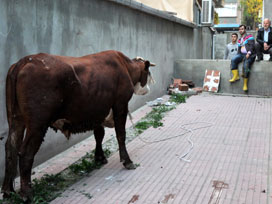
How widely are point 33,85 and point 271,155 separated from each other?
432cm

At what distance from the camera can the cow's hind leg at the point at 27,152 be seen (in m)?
4.77

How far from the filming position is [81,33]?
25.6ft

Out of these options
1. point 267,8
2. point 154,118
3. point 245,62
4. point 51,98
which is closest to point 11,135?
point 51,98

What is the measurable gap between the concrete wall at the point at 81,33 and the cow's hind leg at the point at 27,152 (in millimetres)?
850

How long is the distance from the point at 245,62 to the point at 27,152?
9.94 m

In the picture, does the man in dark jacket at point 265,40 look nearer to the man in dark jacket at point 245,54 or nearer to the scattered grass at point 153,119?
the man in dark jacket at point 245,54

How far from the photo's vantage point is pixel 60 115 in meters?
5.16

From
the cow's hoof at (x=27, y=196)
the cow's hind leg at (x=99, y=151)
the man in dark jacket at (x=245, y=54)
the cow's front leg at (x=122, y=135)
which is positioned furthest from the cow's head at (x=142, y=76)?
the man in dark jacket at (x=245, y=54)

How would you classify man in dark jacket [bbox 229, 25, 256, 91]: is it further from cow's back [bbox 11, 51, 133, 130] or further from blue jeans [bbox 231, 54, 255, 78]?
cow's back [bbox 11, 51, 133, 130]

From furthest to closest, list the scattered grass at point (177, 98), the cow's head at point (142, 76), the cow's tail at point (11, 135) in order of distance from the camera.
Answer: the scattered grass at point (177, 98)
the cow's head at point (142, 76)
the cow's tail at point (11, 135)

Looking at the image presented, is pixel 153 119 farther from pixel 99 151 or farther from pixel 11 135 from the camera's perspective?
pixel 11 135

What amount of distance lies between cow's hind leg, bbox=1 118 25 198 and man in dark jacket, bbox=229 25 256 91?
968cm

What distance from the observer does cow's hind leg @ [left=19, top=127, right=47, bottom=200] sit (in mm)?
4766

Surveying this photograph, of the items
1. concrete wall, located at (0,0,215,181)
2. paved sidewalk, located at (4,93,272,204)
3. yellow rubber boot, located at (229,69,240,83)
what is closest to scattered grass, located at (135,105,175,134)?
paved sidewalk, located at (4,93,272,204)
